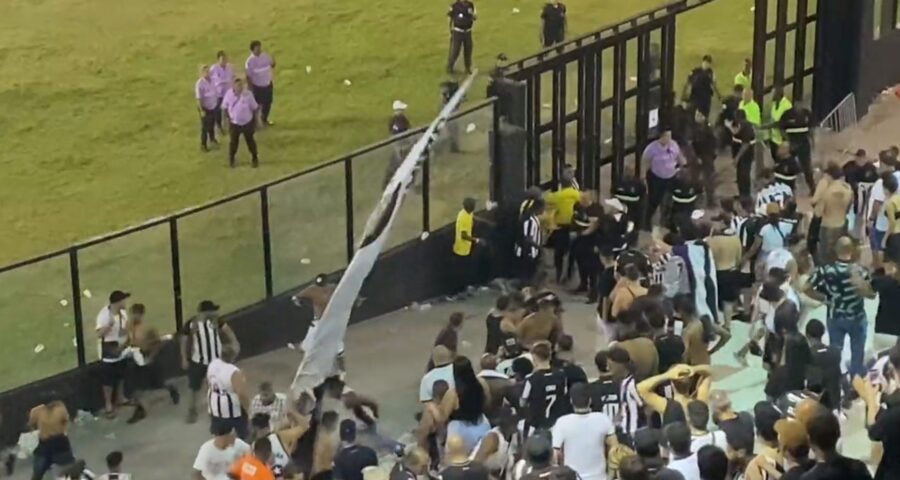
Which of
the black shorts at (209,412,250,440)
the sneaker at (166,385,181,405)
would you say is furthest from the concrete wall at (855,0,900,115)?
the black shorts at (209,412,250,440)

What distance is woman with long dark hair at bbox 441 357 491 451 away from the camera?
11.2 m

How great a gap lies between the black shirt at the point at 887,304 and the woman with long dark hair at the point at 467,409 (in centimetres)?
401

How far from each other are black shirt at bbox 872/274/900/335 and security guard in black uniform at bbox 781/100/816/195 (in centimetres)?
464

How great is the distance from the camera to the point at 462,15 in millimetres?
24438

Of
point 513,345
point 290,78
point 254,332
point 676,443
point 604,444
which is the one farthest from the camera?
point 290,78

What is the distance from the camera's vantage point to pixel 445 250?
17.5 metres

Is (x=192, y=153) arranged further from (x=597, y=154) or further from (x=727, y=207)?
(x=727, y=207)

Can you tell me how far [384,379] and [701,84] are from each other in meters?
6.68

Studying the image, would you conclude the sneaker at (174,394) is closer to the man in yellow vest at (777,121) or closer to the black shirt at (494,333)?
the black shirt at (494,333)

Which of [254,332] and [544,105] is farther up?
[544,105]

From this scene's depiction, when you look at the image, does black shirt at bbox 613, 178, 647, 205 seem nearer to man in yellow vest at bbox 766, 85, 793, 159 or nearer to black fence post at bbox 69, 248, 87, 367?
man in yellow vest at bbox 766, 85, 793, 159

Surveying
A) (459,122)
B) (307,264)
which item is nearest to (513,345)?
(307,264)

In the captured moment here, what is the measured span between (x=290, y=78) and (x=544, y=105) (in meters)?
7.57

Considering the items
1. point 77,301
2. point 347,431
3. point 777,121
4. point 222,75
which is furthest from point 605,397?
point 222,75
